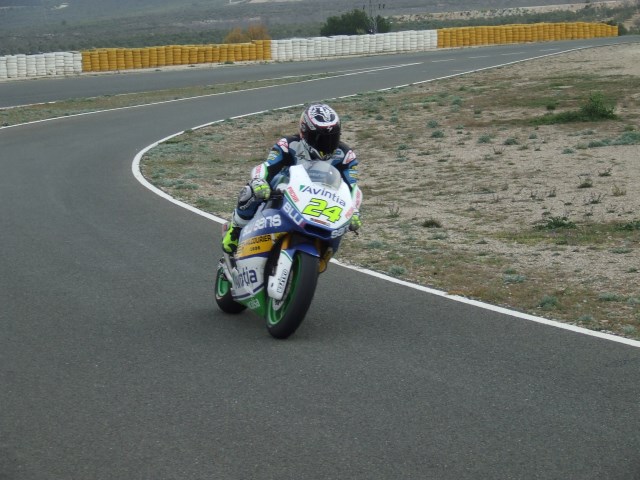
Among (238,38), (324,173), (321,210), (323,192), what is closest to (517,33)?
(238,38)

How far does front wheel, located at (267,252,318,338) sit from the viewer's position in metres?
8.06

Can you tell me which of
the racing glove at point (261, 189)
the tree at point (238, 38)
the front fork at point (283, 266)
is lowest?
the tree at point (238, 38)

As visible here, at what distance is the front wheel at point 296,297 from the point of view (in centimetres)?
806

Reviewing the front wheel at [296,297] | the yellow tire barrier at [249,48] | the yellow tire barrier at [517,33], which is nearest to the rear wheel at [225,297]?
the front wheel at [296,297]

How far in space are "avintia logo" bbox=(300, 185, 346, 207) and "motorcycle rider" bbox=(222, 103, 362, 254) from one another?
0.25 m

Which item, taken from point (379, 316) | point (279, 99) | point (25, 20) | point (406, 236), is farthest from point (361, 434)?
point (25, 20)

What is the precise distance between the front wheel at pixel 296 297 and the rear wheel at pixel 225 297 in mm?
897

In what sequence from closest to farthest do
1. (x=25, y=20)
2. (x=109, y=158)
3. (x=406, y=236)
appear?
(x=406, y=236) < (x=109, y=158) < (x=25, y=20)

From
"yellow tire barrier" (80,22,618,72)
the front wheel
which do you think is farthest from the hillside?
the front wheel

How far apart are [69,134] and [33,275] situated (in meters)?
16.4

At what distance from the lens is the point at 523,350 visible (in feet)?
27.0

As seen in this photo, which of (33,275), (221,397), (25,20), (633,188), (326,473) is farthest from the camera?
(25,20)

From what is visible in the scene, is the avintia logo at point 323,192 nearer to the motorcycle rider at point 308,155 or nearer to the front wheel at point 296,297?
the motorcycle rider at point 308,155

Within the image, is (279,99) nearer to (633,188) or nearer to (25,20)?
(633,188)
